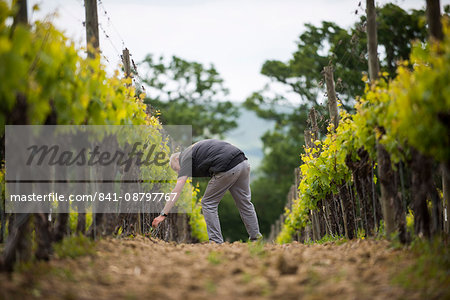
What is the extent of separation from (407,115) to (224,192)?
329 centimetres

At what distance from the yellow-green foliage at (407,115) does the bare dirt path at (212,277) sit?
90 centimetres

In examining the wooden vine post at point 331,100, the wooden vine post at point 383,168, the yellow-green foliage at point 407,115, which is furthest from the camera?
the wooden vine post at point 331,100

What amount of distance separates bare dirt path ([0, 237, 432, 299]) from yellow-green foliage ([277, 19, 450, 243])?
0.90 metres

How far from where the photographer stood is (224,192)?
20.3 ft

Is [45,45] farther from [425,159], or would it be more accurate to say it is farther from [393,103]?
[425,159]

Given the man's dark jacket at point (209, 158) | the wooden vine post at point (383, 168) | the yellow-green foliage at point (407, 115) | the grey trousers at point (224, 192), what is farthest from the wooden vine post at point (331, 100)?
the wooden vine post at point (383, 168)

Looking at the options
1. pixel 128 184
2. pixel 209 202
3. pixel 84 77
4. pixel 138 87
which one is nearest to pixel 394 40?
pixel 138 87

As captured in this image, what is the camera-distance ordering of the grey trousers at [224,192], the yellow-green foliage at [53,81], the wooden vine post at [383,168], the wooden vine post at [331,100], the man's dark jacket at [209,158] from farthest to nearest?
the wooden vine post at [331,100]
the grey trousers at [224,192]
the man's dark jacket at [209,158]
the wooden vine post at [383,168]
the yellow-green foliage at [53,81]

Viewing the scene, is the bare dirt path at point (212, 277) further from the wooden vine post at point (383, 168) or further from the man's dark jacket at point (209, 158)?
the man's dark jacket at point (209, 158)

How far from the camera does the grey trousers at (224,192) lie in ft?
19.9

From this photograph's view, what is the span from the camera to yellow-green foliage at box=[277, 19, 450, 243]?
A: 120 inches

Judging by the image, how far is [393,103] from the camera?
3.64m

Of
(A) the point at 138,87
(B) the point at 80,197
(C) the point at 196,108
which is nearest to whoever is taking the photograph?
(B) the point at 80,197

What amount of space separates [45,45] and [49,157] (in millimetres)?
1091
